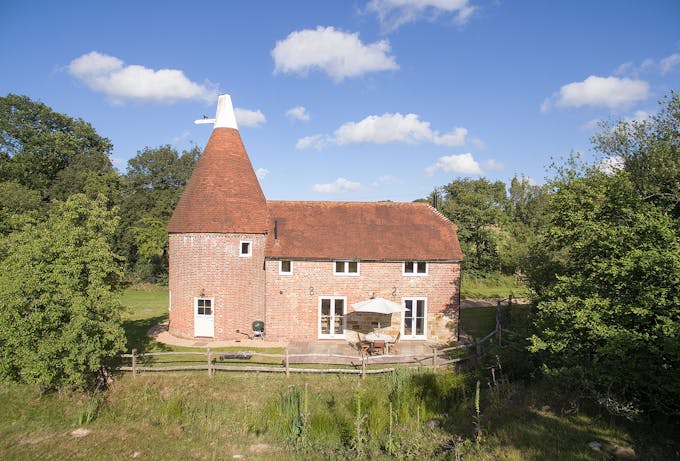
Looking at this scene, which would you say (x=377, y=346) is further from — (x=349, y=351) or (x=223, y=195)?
(x=223, y=195)

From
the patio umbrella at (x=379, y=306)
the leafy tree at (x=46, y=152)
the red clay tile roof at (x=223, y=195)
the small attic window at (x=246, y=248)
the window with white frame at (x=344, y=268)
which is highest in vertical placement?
the leafy tree at (x=46, y=152)

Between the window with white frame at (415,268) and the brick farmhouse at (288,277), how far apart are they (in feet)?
0.16

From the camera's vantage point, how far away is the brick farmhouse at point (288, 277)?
60.0 ft

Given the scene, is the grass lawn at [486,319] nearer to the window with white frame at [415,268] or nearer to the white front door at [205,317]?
the window with white frame at [415,268]

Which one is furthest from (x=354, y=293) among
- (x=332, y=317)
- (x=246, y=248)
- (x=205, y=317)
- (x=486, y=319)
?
(x=486, y=319)

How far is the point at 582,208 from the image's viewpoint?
11.5 m

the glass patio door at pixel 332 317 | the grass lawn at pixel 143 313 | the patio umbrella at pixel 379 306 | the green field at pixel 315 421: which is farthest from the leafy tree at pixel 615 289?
the grass lawn at pixel 143 313

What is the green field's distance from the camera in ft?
31.0

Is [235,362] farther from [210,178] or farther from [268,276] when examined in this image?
[210,178]

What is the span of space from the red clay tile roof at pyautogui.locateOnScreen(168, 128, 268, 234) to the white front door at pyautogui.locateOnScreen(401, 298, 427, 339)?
26.3 feet

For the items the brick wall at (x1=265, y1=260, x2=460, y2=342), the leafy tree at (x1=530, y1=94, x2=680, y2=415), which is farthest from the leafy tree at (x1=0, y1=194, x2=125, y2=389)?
the leafy tree at (x1=530, y1=94, x2=680, y2=415)

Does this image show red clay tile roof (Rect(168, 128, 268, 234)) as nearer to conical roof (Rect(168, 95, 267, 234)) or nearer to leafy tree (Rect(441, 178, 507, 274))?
conical roof (Rect(168, 95, 267, 234))

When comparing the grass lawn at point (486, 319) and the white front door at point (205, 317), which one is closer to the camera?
the white front door at point (205, 317)

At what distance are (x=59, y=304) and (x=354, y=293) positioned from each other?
11363 mm
